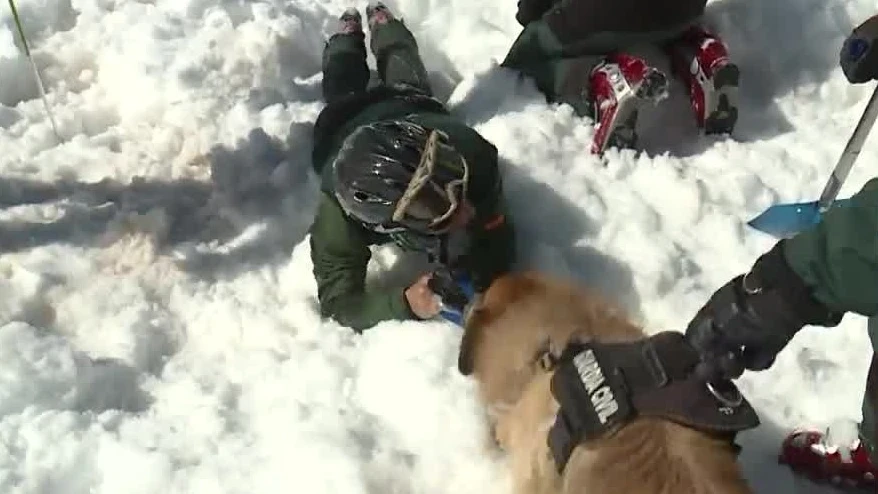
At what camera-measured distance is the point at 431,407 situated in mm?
2668

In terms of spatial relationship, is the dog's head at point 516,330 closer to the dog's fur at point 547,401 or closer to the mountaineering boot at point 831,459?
the dog's fur at point 547,401

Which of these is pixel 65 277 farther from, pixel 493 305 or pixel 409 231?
pixel 493 305

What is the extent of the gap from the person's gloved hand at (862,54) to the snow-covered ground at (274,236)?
0.57m

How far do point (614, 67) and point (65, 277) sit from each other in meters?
1.76

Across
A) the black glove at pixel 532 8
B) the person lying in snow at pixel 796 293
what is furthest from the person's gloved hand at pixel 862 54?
the black glove at pixel 532 8

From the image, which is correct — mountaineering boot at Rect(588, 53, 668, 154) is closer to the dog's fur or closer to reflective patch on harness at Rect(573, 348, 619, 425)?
the dog's fur

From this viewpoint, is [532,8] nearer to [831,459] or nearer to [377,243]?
[377,243]

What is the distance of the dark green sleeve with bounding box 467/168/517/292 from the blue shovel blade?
77 centimetres

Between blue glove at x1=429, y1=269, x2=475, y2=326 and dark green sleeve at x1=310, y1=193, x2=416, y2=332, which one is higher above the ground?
blue glove at x1=429, y1=269, x2=475, y2=326

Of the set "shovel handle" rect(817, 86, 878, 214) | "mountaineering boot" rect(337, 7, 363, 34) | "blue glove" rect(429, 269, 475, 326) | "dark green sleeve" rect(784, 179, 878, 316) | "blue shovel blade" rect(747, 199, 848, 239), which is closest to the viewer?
"dark green sleeve" rect(784, 179, 878, 316)

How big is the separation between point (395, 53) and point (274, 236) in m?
0.81

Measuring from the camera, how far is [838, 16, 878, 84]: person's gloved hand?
2729 millimetres

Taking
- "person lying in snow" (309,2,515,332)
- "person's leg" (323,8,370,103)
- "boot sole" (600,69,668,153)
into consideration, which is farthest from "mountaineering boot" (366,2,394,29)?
"boot sole" (600,69,668,153)

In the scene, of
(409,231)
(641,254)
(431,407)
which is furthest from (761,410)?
(409,231)
